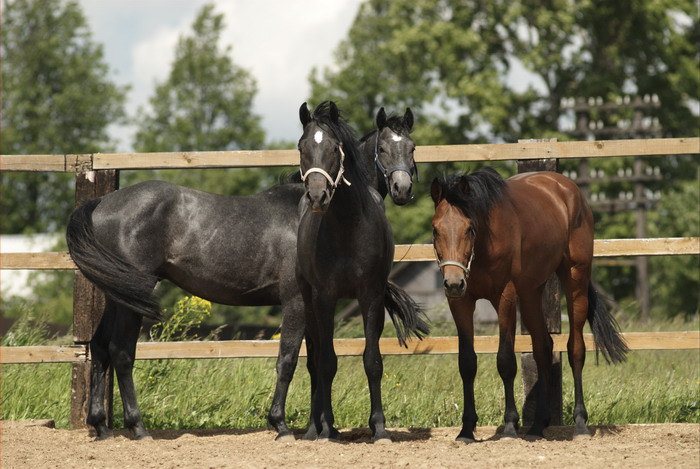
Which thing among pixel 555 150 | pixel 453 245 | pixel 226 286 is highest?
pixel 555 150

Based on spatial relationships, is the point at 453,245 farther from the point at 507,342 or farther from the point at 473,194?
the point at 507,342

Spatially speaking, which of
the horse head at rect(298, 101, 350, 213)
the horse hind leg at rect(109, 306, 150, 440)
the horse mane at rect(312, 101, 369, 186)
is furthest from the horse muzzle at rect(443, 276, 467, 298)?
the horse hind leg at rect(109, 306, 150, 440)

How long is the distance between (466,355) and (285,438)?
1409 mm

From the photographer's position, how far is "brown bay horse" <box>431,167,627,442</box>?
6059mm

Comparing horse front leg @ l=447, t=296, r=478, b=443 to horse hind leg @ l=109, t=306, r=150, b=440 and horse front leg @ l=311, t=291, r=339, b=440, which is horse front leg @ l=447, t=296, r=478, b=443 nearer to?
horse front leg @ l=311, t=291, r=339, b=440

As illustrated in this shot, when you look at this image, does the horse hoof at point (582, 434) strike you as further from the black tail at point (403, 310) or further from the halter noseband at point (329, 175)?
the halter noseband at point (329, 175)

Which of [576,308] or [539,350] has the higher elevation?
[576,308]

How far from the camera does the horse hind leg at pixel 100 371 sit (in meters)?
6.98

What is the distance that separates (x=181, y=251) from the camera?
7.16m

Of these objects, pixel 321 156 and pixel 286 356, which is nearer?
pixel 321 156

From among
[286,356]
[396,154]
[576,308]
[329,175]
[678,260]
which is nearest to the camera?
[329,175]

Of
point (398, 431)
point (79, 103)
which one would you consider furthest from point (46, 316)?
point (79, 103)

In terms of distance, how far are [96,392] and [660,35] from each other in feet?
91.0

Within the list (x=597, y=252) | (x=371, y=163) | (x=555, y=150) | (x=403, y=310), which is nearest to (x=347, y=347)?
(x=403, y=310)
